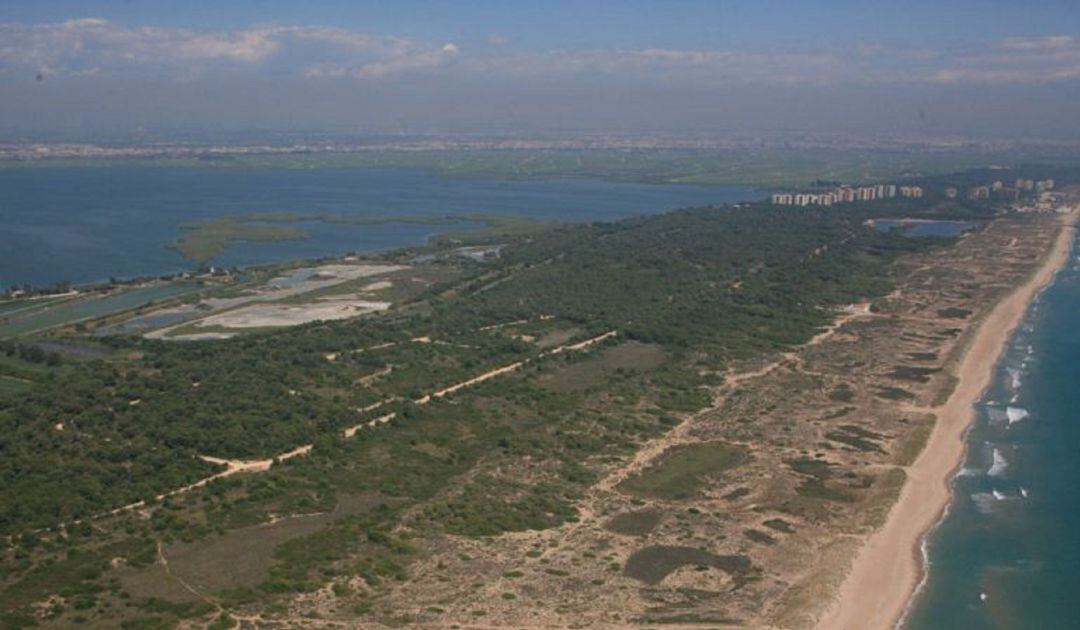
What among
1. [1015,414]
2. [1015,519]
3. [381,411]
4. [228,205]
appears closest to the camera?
[1015,519]

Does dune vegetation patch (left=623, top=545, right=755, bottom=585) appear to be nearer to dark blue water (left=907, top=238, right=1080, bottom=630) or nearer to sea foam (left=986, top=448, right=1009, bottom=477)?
dark blue water (left=907, top=238, right=1080, bottom=630)

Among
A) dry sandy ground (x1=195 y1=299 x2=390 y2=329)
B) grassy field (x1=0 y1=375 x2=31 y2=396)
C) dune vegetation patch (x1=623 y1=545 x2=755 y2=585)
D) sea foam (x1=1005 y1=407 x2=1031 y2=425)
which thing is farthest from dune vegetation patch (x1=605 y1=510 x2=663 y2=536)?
dry sandy ground (x1=195 y1=299 x2=390 y2=329)

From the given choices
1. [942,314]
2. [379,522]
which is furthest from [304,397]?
[942,314]

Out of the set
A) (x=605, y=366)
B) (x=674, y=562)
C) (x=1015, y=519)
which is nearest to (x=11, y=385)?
(x=605, y=366)

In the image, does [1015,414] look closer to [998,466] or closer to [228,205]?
[998,466]

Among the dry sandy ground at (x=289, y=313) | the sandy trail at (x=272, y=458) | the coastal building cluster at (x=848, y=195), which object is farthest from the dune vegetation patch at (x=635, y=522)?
the coastal building cluster at (x=848, y=195)

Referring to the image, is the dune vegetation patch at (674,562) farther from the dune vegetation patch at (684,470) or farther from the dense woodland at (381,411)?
the dune vegetation patch at (684,470)
